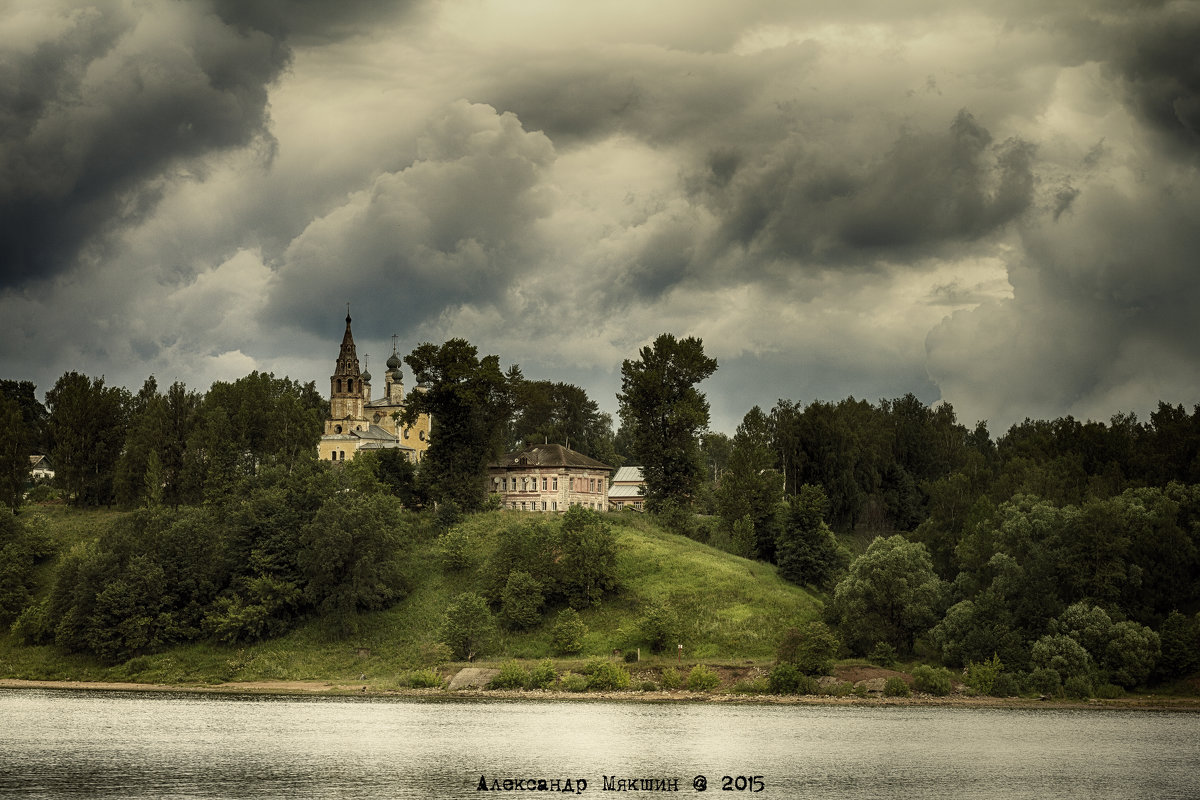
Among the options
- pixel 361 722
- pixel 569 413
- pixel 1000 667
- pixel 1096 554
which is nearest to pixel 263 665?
pixel 361 722

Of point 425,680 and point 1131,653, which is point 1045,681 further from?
point 425,680

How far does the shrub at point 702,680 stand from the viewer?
2763 inches

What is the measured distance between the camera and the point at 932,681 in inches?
2689

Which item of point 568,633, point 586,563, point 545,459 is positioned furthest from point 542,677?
point 545,459

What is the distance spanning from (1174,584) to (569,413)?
103 m

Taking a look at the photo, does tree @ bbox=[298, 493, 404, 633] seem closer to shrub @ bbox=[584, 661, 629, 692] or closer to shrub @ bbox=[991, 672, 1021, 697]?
shrub @ bbox=[584, 661, 629, 692]

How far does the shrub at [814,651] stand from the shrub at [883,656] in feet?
10.7

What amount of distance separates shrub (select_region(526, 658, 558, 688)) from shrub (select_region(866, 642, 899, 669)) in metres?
20.8

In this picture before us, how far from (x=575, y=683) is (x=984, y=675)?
25.0m

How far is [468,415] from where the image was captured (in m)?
104

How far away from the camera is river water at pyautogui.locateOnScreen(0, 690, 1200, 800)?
38.6 metres

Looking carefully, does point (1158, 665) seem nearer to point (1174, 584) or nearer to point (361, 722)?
point (1174, 584)

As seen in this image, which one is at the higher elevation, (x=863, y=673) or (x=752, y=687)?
(x=863, y=673)

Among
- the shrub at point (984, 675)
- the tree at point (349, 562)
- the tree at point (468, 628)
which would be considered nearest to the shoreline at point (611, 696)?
the shrub at point (984, 675)
